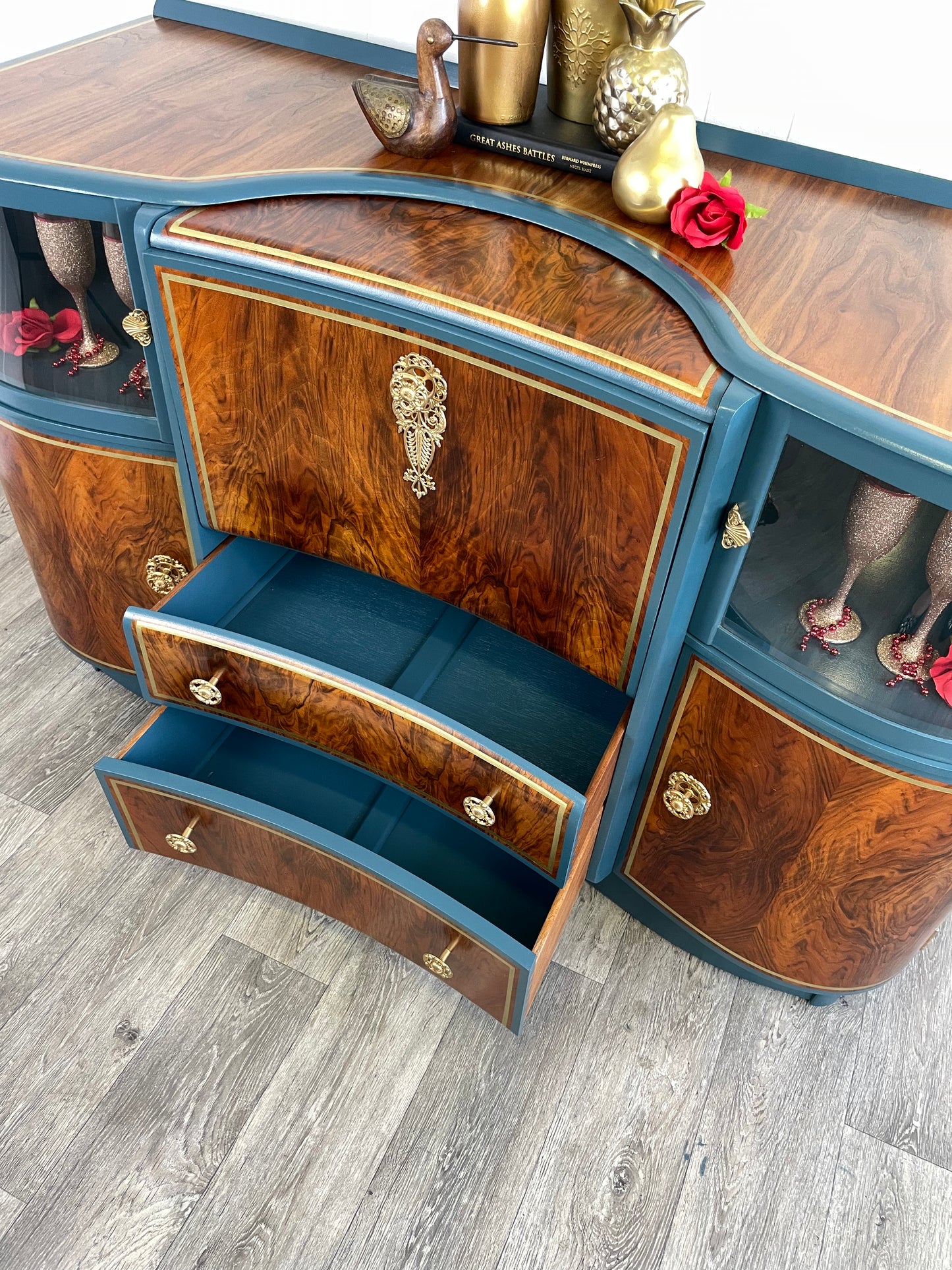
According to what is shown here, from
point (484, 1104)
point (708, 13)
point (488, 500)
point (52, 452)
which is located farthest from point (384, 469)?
point (484, 1104)

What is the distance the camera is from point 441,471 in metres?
0.90

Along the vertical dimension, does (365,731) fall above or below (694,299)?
below

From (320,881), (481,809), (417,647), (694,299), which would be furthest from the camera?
(417,647)

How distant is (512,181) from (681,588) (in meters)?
0.44

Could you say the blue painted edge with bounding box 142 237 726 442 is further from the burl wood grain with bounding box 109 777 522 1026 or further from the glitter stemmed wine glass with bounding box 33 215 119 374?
the burl wood grain with bounding box 109 777 522 1026

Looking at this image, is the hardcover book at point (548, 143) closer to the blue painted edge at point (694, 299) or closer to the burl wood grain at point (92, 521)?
the blue painted edge at point (694, 299)

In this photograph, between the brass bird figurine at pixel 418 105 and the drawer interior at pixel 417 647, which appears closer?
the brass bird figurine at pixel 418 105

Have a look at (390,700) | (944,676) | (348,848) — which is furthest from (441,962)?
(944,676)

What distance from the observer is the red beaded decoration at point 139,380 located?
3.47ft

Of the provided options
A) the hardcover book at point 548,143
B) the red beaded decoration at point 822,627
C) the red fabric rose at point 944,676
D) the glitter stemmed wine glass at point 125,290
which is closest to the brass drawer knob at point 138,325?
the glitter stemmed wine glass at point 125,290

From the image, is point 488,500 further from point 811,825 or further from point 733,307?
point 811,825

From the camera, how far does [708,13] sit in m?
0.98

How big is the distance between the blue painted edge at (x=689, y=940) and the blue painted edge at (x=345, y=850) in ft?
0.99

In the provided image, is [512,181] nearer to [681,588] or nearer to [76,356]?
[681,588]
